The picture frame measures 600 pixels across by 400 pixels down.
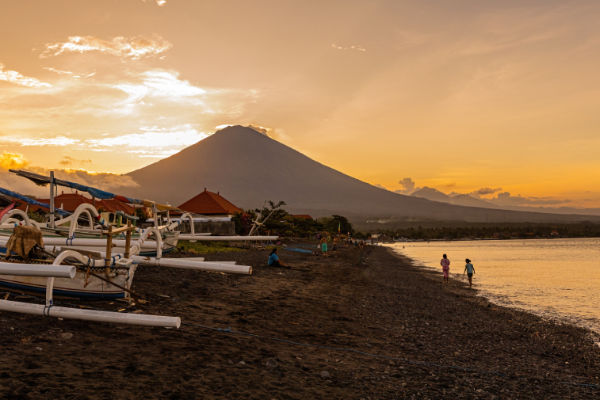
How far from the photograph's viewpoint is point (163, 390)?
6207mm

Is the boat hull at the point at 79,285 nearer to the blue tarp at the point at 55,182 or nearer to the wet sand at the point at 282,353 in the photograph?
the wet sand at the point at 282,353

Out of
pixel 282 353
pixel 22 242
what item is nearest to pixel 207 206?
pixel 22 242

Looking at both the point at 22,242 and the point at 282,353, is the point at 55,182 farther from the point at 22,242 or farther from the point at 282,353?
the point at 282,353

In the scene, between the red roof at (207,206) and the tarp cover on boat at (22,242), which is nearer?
the tarp cover on boat at (22,242)

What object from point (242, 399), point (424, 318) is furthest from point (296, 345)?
point (424, 318)

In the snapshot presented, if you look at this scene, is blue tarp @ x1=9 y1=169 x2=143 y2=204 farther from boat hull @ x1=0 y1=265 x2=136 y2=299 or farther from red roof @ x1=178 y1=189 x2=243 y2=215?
red roof @ x1=178 y1=189 x2=243 y2=215

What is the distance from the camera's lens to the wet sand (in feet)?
21.1

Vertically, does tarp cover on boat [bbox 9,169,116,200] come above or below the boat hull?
above

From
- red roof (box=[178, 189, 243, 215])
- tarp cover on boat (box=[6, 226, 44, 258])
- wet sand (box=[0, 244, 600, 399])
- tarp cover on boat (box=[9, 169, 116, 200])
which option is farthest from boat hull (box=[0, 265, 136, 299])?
red roof (box=[178, 189, 243, 215])

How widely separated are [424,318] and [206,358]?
31.7 ft

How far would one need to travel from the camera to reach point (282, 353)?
8805 millimetres

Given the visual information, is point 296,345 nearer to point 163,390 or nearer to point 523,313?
point 163,390

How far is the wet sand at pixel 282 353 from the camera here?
644 centimetres

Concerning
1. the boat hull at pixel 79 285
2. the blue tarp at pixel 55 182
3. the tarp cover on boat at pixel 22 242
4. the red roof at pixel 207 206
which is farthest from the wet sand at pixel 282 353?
the red roof at pixel 207 206
